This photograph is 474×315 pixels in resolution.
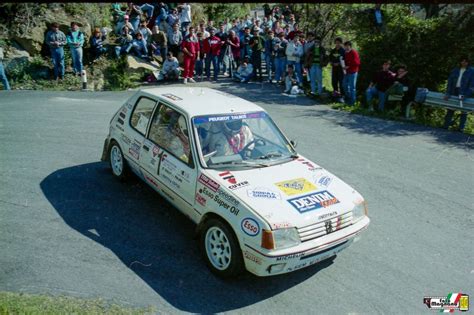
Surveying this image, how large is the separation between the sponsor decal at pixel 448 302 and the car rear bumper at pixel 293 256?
1135 millimetres

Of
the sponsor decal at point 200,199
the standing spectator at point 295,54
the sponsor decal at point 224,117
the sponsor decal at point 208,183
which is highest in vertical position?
the standing spectator at point 295,54

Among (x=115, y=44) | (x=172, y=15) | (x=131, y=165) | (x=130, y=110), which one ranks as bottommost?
(x=131, y=165)

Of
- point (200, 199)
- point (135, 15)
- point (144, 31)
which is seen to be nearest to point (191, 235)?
point (200, 199)

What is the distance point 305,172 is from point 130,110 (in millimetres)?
3128

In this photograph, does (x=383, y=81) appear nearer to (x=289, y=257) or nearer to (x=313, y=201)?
(x=313, y=201)

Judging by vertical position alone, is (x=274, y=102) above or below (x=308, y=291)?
above

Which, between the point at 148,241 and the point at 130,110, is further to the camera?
the point at 130,110

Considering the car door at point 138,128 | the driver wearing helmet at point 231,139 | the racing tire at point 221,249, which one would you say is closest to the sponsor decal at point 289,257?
the racing tire at point 221,249

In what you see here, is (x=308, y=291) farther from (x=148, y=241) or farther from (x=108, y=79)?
(x=108, y=79)

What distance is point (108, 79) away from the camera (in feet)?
52.0

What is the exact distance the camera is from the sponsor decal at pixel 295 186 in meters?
4.97

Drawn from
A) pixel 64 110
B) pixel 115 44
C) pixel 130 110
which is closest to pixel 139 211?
pixel 130 110

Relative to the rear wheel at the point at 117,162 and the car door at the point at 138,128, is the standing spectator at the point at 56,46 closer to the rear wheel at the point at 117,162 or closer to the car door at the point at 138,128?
the rear wheel at the point at 117,162

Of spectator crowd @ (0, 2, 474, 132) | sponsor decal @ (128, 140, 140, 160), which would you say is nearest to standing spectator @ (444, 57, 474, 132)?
spectator crowd @ (0, 2, 474, 132)
